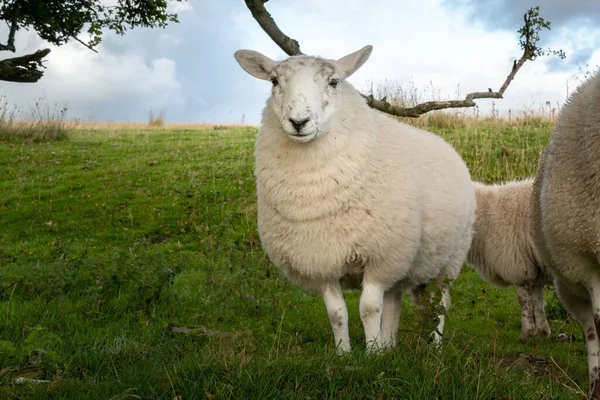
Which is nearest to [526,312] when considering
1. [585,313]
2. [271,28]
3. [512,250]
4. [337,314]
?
[512,250]

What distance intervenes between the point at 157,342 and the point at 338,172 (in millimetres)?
2068

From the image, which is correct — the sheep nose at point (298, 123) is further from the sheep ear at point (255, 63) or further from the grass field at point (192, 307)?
the grass field at point (192, 307)

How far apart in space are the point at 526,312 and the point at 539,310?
223mm

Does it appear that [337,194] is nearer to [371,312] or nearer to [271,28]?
[371,312]

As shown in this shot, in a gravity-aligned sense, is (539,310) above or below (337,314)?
below

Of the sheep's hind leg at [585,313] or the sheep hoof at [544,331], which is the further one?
the sheep hoof at [544,331]

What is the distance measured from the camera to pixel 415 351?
13.5 ft

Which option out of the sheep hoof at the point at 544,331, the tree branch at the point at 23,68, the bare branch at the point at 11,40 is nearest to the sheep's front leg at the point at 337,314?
the sheep hoof at the point at 544,331

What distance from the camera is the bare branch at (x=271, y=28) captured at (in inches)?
327

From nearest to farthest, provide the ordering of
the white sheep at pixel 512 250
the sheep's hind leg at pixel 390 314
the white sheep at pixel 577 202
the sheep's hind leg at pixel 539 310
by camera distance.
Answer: the white sheep at pixel 577 202
the sheep's hind leg at pixel 390 314
the sheep's hind leg at pixel 539 310
the white sheep at pixel 512 250

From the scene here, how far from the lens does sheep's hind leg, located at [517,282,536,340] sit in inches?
302

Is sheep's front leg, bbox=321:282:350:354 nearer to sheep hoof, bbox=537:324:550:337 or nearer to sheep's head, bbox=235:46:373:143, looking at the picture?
sheep's head, bbox=235:46:373:143

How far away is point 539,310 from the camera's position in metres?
7.91

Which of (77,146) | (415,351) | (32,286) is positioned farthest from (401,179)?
(77,146)
